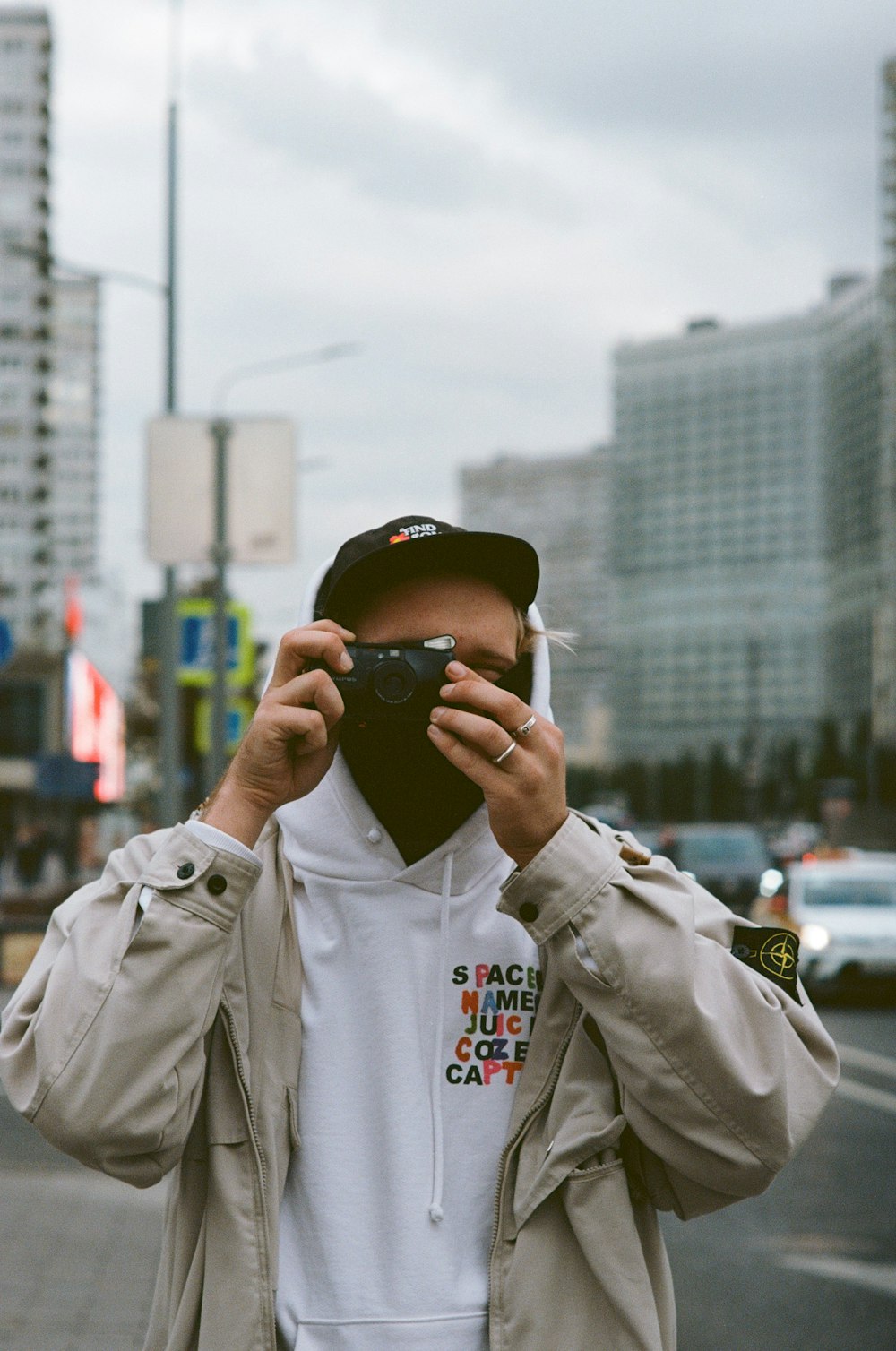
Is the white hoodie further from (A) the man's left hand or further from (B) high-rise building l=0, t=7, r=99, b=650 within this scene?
(B) high-rise building l=0, t=7, r=99, b=650

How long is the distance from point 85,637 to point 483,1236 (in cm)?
6731

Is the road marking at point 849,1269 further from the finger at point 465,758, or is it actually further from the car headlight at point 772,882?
the car headlight at point 772,882

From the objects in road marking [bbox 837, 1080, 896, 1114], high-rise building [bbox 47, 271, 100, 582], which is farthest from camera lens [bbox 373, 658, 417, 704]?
high-rise building [bbox 47, 271, 100, 582]

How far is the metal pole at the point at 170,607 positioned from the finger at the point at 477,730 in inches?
534

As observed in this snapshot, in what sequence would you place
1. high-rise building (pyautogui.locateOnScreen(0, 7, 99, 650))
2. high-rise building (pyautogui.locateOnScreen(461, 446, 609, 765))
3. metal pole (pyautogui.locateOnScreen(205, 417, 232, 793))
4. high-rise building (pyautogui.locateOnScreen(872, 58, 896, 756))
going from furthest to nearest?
high-rise building (pyautogui.locateOnScreen(461, 446, 609, 765)) < high-rise building (pyautogui.locateOnScreen(872, 58, 896, 756)) < high-rise building (pyautogui.locateOnScreen(0, 7, 99, 650)) < metal pole (pyautogui.locateOnScreen(205, 417, 232, 793))

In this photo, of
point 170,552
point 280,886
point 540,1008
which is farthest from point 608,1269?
point 170,552

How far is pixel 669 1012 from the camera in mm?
1878

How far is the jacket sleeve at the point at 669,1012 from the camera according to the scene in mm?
1884

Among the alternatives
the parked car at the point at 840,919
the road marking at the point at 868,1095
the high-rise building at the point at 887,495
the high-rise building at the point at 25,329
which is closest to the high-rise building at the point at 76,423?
the high-rise building at the point at 25,329

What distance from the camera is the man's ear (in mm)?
2314

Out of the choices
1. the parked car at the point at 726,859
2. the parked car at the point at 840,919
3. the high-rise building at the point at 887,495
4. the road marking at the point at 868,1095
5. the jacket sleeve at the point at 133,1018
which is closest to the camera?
the jacket sleeve at the point at 133,1018

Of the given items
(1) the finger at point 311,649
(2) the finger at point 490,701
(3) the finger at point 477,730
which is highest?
(1) the finger at point 311,649

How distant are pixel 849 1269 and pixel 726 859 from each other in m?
21.1

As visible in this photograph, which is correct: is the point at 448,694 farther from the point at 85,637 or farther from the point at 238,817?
the point at 85,637
